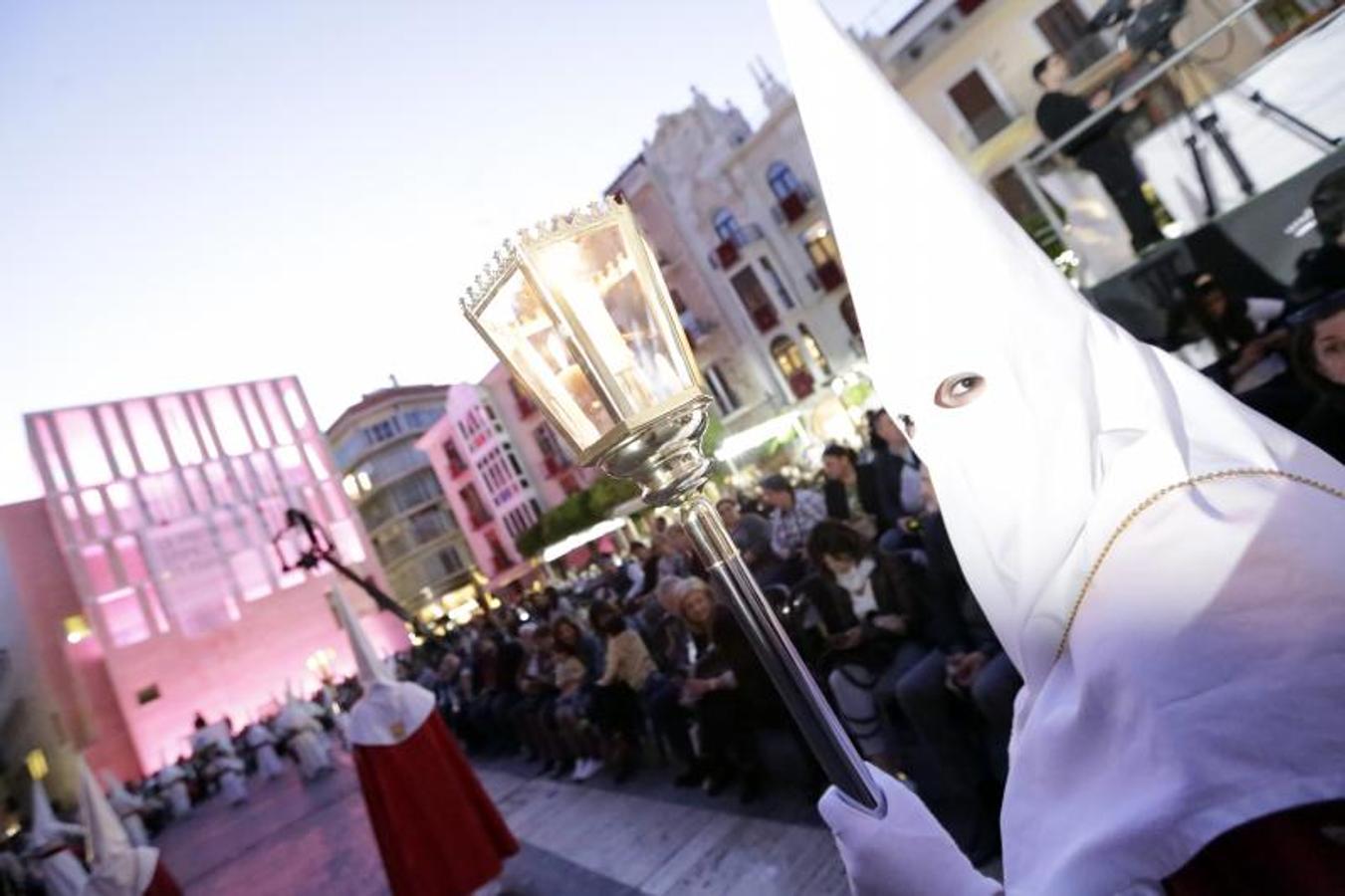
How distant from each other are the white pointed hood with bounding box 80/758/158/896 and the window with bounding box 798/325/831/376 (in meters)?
24.5

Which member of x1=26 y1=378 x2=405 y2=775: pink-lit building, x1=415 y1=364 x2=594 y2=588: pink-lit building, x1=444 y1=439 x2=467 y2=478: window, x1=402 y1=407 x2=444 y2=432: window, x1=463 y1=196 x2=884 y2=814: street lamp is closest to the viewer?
x1=463 y1=196 x2=884 y2=814: street lamp

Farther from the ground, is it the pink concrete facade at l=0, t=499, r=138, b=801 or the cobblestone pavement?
the pink concrete facade at l=0, t=499, r=138, b=801

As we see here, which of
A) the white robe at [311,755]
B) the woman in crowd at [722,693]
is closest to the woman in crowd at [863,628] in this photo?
the woman in crowd at [722,693]

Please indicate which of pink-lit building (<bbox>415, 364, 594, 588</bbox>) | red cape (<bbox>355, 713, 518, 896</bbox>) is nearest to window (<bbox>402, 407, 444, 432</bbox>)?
pink-lit building (<bbox>415, 364, 594, 588</bbox>)

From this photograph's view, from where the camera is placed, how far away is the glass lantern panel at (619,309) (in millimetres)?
1438

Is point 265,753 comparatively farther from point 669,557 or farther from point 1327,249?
point 1327,249

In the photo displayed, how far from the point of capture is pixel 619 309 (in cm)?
151

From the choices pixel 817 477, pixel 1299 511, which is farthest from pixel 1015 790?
pixel 817 477

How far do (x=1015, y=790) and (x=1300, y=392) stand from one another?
380 centimetres

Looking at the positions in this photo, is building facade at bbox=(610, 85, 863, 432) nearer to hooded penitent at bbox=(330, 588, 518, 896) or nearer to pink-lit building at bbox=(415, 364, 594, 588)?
pink-lit building at bbox=(415, 364, 594, 588)

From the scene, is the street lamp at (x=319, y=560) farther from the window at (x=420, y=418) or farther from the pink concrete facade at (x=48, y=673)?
the window at (x=420, y=418)

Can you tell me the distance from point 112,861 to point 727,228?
27.3 metres

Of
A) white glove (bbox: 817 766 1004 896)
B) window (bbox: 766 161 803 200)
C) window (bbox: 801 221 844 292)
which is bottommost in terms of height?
white glove (bbox: 817 766 1004 896)

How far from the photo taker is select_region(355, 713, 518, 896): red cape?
16.7ft
